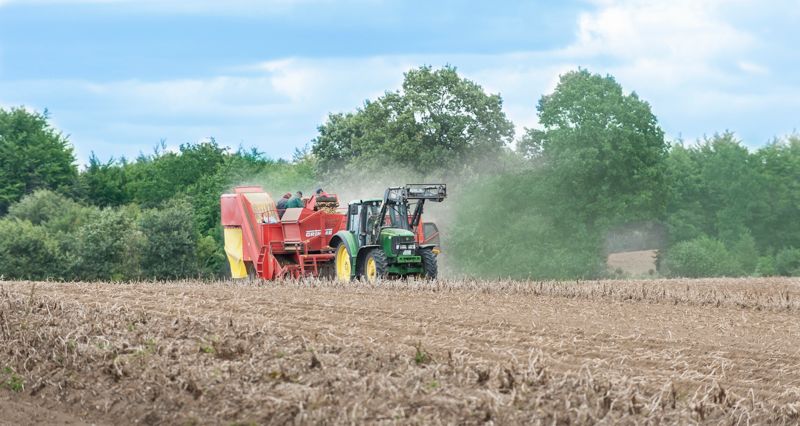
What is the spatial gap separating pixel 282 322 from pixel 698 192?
57.4 m

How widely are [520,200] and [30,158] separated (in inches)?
1379

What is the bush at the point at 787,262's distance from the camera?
198ft

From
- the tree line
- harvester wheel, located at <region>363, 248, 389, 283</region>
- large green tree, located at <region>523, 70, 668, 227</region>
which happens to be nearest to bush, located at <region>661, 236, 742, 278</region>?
the tree line

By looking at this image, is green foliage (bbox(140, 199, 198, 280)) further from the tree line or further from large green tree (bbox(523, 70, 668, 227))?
large green tree (bbox(523, 70, 668, 227))

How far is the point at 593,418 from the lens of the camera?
8516mm

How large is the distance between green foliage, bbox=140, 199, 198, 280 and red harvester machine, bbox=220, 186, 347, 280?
103 feet

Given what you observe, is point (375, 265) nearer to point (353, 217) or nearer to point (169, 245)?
point (353, 217)

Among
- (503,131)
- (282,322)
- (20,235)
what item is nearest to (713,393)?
(282,322)

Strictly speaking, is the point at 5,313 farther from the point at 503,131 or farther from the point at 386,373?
the point at 503,131

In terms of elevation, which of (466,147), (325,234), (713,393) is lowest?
(713,393)

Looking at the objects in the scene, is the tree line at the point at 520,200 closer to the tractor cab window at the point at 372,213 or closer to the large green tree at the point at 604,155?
the large green tree at the point at 604,155

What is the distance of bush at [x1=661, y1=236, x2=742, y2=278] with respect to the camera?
56519 mm

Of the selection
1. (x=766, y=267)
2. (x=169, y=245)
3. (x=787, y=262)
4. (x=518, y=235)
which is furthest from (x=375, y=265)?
(x=787, y=262)

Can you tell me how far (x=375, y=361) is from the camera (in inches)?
395
